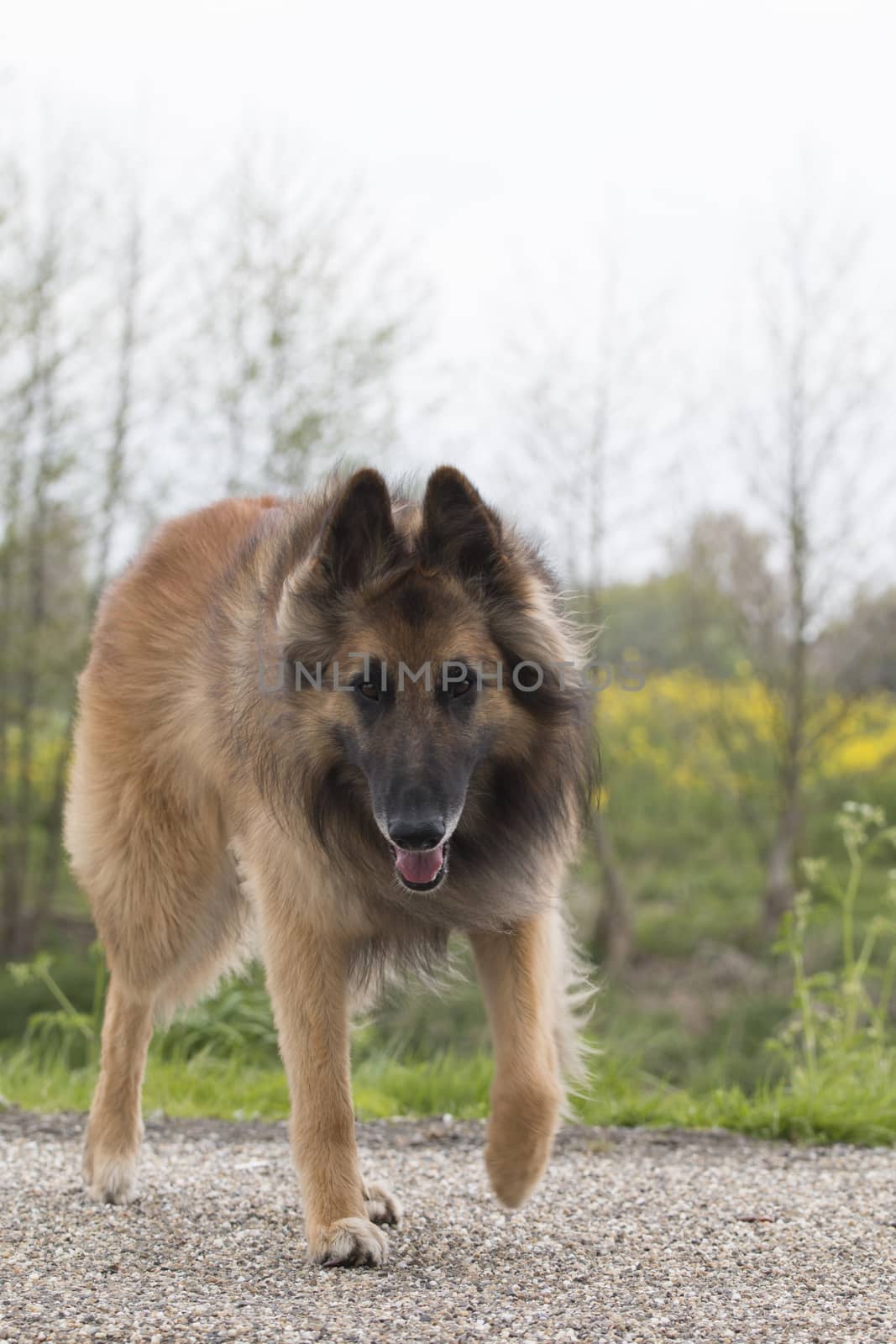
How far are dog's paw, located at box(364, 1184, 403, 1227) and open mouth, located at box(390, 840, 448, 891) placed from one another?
983mm

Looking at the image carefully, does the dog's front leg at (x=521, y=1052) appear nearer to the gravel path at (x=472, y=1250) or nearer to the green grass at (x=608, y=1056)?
the gravel path at (x=472, y=1250)

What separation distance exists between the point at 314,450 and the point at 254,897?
6.37 metres

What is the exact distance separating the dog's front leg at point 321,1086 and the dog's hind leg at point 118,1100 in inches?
33.2

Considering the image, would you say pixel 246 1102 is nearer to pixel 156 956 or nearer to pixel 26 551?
pixel 156 956

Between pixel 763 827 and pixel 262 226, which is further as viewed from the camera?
pixel 763 827

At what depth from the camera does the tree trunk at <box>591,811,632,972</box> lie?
10.4 metres

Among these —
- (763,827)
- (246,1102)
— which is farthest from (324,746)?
(763,827)

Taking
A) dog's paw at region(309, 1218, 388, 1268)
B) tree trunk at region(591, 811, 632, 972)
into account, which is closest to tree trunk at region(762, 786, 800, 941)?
tree trunk at region(591, 811, 632, 972)

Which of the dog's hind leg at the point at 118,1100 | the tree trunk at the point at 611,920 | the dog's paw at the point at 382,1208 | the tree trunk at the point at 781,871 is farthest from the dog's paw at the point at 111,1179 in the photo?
the tree trunk at the point at 781,871

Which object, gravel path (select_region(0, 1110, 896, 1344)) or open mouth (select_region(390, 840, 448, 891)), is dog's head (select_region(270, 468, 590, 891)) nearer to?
open mouth (select_region(390, 840, 448, 891))

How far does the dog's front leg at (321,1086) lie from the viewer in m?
3.37

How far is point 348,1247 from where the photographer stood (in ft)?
10.9

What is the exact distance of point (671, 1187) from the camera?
4172 millimetres

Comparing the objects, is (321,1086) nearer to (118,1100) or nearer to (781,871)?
(118,1100)
